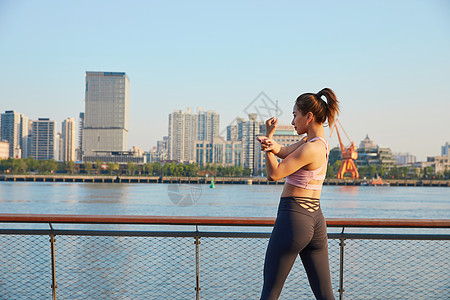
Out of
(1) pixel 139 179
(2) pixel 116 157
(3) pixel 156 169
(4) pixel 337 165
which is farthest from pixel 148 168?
(4) pixel 337 165

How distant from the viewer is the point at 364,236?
4125mm

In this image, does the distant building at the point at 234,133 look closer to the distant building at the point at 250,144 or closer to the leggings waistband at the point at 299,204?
the distant building at the point at 250,144

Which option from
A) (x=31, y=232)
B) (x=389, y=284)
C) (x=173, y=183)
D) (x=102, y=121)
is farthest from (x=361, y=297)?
(x=102, y=121)

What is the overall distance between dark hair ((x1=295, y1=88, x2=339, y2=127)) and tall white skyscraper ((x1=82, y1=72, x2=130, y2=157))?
17042 cm

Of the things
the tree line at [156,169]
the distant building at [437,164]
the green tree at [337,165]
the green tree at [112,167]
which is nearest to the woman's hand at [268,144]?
the tree line at [156,169]

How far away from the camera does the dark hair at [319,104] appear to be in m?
2.87

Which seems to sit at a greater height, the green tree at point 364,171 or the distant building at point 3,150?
the distant building at point 3,150

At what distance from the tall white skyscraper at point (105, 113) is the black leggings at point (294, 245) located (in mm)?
170343

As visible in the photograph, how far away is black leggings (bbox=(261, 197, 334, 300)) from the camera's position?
2.80 metres

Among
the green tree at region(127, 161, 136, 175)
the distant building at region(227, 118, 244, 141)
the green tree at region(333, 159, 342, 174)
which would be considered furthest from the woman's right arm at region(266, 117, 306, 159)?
the distant building at region(227, 118, 244, 141)

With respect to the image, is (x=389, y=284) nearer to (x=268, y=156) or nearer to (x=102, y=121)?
(x=268, y=156)

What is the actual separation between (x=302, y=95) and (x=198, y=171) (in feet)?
426

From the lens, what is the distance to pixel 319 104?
288 centimetres

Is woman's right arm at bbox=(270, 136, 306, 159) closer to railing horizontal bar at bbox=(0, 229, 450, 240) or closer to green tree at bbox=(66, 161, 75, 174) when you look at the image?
railing horizontal bar at bbox=(0, 229, 450, 240)
